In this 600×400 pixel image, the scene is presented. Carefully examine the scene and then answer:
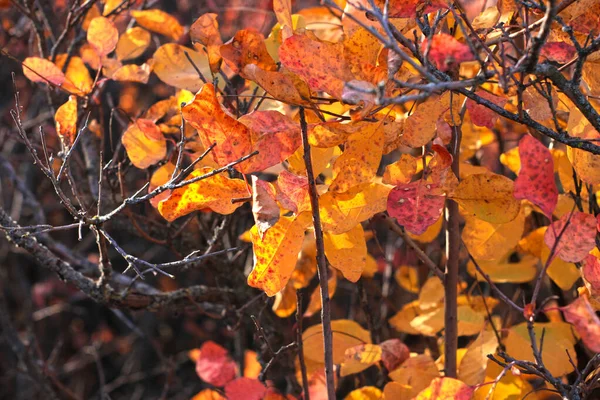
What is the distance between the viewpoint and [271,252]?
81 centimetres

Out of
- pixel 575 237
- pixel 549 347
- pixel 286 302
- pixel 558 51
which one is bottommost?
pixel 286 302

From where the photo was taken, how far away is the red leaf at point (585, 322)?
31.3 inches

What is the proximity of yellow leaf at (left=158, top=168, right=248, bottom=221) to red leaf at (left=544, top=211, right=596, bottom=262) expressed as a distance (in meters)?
0.40

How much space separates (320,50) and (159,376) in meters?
3.12

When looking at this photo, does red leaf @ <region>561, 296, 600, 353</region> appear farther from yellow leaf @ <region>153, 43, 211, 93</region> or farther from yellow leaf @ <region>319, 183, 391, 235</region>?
yellow leaf @ <region>153, 43, 211, 93</region>

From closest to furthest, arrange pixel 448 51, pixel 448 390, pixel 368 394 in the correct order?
1. pixel 448 51
2. pixel 448 390
3. pixel 368 394

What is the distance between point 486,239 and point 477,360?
208 mm

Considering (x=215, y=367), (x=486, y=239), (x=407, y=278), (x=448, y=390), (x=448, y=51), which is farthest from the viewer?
(x=407, y=278)

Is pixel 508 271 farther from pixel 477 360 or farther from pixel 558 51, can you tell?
pixel 558 51

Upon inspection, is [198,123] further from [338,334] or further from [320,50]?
[338,334]

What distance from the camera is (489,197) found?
837mm

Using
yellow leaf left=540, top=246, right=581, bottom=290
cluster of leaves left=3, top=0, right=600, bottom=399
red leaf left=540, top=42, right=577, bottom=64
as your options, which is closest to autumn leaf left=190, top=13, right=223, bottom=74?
cluster of leaves left=3, top=0, right=600, bottom=399

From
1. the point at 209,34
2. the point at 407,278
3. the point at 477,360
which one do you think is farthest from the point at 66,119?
the point at 407,278

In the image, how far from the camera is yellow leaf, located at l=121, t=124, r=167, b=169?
1.04 m
